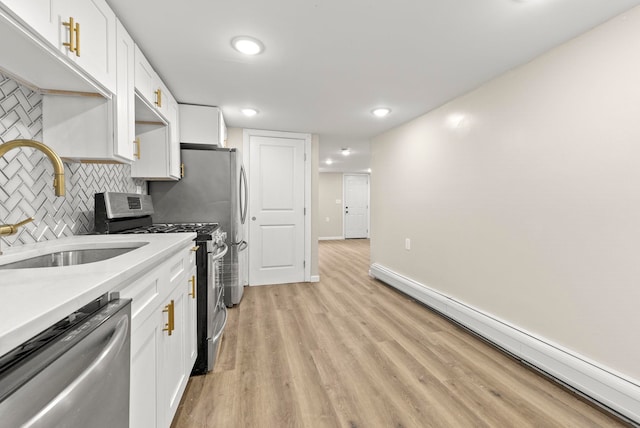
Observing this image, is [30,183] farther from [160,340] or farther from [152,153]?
[152,153]

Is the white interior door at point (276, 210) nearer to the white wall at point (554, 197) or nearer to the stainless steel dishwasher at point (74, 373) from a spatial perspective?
the white wall at point (554, 197)

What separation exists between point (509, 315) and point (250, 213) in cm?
295

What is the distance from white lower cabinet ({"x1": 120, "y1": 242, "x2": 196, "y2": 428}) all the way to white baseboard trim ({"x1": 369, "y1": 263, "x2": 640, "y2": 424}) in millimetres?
2204

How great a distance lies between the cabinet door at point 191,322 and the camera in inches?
61.2

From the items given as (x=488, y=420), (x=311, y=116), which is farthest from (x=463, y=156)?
(x=488, y=420)

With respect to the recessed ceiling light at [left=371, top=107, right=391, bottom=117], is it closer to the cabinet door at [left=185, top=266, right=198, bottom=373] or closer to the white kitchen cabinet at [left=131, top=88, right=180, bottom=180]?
the white kitchen cabinet at [left=131, top=88, right=180, bottom=180]

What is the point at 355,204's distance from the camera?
8703 mm

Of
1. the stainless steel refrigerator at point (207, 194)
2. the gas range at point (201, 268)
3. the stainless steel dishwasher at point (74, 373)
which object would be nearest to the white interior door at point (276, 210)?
the stainless steel refrigerator at point (207, 194)

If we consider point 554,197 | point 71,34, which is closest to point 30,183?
point 71,34

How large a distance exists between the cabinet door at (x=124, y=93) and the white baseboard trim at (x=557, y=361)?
2.80 metres

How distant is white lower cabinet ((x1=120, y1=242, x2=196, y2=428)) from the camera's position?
921 millimetres

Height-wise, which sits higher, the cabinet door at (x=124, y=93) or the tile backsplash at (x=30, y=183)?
the cabinet door at (x=124, y=93)

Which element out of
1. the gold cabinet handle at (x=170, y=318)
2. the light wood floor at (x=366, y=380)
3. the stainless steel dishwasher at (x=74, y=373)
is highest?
the stainless steel dishwasher at (x=74, y=373)

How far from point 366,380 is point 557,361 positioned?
1.20 meters
